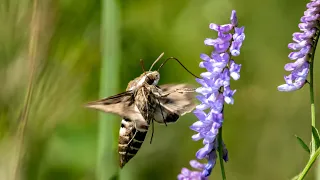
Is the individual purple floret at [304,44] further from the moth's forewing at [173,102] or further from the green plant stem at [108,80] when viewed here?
the green plant stem at [108,80]

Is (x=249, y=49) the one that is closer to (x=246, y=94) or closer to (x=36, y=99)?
(x=246, y=94)

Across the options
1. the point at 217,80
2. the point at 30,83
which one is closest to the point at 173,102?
the point at 217,80

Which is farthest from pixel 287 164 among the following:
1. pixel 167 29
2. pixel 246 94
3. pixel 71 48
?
pixel 71 48

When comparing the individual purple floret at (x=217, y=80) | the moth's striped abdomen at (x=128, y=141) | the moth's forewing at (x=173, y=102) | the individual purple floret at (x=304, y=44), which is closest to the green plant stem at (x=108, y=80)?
the moth's striped abdomen at (x=128, y=141)

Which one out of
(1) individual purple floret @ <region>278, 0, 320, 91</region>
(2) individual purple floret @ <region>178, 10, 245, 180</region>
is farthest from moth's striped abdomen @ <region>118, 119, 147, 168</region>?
(1) individual purple floret @ <region>278, 0, 320, 91</region>

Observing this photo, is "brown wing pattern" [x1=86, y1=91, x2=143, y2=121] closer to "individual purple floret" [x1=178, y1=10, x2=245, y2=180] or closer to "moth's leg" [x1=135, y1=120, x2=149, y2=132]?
"moth's leg" [x1=135, y1=120, x2=149, y2=132]

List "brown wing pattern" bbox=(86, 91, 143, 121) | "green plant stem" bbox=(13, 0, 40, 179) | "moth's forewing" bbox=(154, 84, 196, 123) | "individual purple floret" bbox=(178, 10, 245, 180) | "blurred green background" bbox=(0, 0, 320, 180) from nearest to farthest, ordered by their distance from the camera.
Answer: "green plant stem" bbox=(13, 0, 40, 179)
"individual purple floret" bbox=(178, 10, 245, 180)
"brown wing pattern" bbox=(86, 91, 143, 121)
"moth's forewing" bbox=(154, 84, 196, 123)
"blurred green background" bbox=(0, 0, 320, 180)
